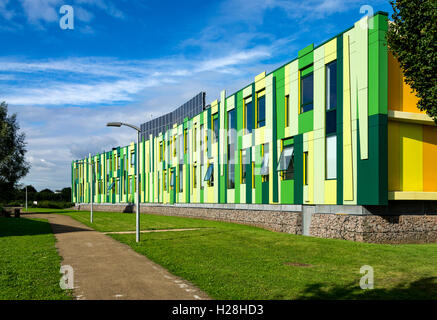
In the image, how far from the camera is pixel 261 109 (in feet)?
95.7

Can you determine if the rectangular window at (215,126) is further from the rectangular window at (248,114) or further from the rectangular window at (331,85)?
the rectangular window at (331,85)

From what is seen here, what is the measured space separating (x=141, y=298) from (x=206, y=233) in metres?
14.5

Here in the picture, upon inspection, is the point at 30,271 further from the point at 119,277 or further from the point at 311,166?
the point at 311,166

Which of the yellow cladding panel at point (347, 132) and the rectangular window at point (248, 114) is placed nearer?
the yellow cladding panel at point (347, 132)

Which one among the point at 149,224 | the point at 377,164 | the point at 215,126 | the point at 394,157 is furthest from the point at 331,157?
the point at 215,126

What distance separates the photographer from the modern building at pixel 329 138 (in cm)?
1925

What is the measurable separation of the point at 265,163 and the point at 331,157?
6.72m

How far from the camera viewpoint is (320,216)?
74.2 ft

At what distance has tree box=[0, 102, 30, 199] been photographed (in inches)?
1761

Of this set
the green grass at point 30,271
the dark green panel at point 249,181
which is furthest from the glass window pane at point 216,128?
the green grass at point 30,271

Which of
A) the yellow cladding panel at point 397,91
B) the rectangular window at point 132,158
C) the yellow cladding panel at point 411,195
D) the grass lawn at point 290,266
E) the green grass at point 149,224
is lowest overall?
the green grass at point 149,224

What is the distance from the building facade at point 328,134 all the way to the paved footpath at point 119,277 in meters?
4.68
